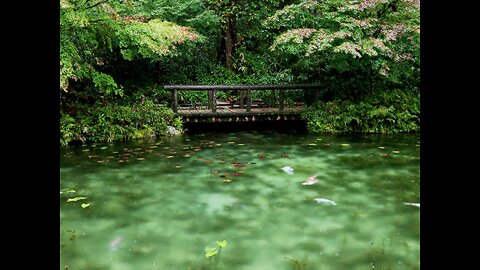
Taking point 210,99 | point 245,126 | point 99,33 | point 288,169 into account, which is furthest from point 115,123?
point 288,169

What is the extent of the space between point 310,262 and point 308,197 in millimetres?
1937

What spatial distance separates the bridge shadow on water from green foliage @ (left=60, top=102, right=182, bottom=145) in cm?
77

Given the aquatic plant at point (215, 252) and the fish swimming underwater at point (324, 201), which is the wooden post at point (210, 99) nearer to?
the fish swimming underwater at point (324, 201)

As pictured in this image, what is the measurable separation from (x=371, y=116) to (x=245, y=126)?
142 inches

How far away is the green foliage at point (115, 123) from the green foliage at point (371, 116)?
389 cm

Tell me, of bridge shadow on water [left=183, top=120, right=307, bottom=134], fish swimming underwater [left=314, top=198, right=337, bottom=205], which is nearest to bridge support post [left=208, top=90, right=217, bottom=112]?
bridge shadow on water [left=183, top=120, right=307, bottom=134]

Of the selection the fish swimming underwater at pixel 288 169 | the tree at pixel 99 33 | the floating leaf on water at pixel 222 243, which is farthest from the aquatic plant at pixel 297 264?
the tree at pixel 99 33

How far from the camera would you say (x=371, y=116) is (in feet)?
36.8

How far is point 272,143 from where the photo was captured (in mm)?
9859

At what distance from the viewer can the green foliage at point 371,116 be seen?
36.8 feet

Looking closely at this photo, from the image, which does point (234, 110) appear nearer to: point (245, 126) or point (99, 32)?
point (245, 126)

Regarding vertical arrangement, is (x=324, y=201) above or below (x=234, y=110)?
below
